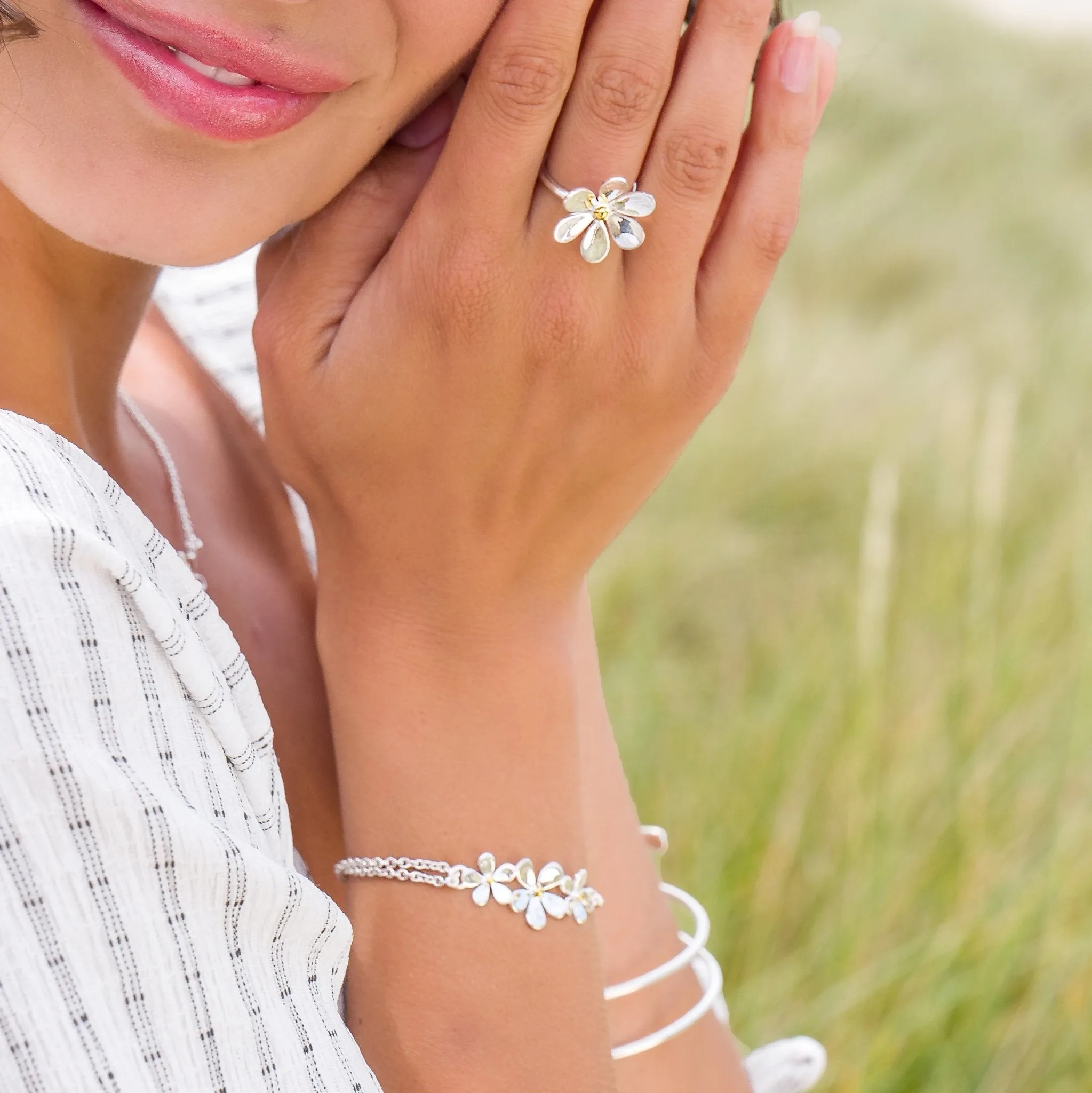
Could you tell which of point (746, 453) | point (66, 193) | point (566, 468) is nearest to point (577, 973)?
point (566, 468)

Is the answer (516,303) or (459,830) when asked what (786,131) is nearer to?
(516,303)

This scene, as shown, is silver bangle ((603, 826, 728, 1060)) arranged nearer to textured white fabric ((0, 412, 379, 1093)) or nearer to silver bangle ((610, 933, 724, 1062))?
silver bangle ((610, 933, 724, 1062))

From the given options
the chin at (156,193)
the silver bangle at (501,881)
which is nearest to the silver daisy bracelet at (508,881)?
the silver bangle at (501,881)

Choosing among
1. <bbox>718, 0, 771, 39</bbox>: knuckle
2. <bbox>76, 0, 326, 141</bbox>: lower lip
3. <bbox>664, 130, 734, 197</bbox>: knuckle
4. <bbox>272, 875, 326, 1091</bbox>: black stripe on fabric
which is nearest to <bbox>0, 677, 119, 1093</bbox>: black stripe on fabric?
<bbox>272, 875, 326, 1091</bbox>: black stripe on fabric

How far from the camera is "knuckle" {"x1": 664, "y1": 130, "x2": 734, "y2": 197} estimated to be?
140cm

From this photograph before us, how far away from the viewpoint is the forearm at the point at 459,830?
1181 mm

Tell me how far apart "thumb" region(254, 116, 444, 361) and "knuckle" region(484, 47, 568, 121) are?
15 cm

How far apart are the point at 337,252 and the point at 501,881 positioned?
0.64m

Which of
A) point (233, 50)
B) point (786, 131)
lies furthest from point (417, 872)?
point (786, 131)

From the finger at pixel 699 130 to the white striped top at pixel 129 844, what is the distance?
64 centimetres

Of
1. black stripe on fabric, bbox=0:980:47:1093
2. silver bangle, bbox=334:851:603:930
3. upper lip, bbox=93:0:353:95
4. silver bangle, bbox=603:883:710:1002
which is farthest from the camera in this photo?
silver bangle, bbox=603:883:710:1002

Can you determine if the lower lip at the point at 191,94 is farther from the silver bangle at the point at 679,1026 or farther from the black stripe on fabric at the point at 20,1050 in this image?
the silver bangle at the point at 679,1026

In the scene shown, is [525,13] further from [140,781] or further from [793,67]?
[140,781]

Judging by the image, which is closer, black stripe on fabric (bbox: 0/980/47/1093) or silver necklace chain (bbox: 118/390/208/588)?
black stripe on fabric (bbox: 0/980/47/1093)
